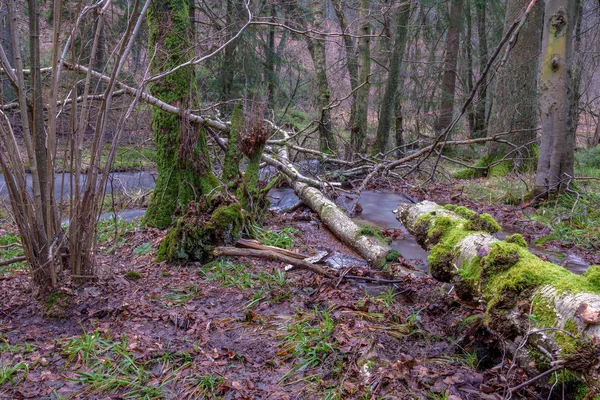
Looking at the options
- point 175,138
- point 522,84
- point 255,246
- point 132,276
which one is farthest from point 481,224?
point 522,84

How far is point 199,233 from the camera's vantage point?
474cm

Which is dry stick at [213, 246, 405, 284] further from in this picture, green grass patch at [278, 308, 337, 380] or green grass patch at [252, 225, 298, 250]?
green grass patch at [278, 308, 337, 380]

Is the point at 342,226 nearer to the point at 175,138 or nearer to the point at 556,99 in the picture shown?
the point at 175,138

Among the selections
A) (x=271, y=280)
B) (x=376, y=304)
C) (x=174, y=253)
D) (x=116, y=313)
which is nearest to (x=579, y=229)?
(x=376, y=304)


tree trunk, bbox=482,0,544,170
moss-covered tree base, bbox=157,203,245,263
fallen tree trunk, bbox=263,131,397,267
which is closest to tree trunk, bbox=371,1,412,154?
tree trunk, bbox=482,0,544,170

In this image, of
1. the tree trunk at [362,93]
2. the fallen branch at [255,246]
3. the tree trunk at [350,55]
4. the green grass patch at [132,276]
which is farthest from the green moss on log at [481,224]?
the tree trunk at [350,55]

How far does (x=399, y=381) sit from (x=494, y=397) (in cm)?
53

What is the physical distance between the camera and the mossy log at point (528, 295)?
2.31m

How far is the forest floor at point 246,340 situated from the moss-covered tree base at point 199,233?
27cm

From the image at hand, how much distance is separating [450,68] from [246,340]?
15662 millimetres

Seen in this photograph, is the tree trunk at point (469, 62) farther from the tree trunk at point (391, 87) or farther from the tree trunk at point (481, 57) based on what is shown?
the tree trunk at point (391, 87)

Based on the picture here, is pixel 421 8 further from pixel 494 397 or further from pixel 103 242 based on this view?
pixel 494 397

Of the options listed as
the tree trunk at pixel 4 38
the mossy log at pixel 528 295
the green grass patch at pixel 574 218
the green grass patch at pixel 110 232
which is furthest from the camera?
the green grass patch at pixel 574 218

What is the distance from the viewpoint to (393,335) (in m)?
3.22
